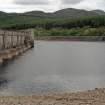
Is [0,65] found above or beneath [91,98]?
beneath

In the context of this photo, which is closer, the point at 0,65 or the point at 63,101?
the point at 63,101

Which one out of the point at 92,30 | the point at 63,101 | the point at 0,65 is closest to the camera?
the point at 63,101

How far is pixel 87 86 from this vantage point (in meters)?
33.2

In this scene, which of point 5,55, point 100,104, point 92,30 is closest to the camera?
point 100,104

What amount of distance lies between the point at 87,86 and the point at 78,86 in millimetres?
718

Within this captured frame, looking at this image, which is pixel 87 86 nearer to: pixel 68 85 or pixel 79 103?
pixel 68 85

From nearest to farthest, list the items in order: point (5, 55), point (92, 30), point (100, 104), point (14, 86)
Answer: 1. point (100, 104)
2. point (14, 86)
3. point (5, 55)
4. point (92, 30)

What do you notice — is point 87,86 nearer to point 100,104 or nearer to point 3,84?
point 3,84

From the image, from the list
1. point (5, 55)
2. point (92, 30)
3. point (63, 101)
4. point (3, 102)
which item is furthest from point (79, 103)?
point (92, 30)

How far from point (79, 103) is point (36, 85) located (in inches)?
552

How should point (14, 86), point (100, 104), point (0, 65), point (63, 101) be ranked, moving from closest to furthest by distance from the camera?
point (100, 104) → point (63, 101) → point (14, 86) → point (0, 65)

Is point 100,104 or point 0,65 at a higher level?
point 100,104

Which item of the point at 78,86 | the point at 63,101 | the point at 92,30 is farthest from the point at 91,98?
the point at 92,30

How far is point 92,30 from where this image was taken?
197500 millimetres
